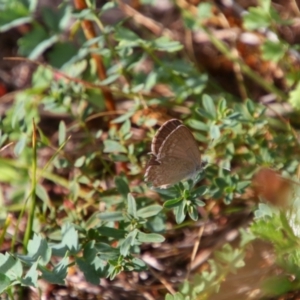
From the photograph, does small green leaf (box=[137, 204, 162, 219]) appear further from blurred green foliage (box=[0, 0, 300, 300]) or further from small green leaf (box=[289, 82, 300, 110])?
small green leaf (box=[289, 82, 300, 110])

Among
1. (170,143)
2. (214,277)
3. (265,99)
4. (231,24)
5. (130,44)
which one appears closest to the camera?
(170,143)

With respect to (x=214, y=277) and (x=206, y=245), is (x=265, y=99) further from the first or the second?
(x=214, y=277)

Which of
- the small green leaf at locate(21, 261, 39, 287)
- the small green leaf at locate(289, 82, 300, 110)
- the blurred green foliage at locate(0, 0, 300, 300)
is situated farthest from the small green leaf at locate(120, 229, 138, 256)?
the small green leaf at locate(289, 82, 300, 110)

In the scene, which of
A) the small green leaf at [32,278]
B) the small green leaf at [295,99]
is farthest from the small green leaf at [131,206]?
the small green leaf at [295,99]

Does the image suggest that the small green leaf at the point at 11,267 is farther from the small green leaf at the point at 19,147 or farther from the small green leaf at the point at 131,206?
the small green leaf at the point at 19,147

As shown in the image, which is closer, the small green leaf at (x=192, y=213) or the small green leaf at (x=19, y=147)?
the small green leaf at (x=192, y=213)

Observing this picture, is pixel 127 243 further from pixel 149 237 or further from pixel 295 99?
pixel 295 99

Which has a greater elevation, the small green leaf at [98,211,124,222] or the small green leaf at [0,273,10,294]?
the small green leaf at [0,273,10,294]

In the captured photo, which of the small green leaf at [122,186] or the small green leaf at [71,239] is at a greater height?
the small green leaf at [71,239]

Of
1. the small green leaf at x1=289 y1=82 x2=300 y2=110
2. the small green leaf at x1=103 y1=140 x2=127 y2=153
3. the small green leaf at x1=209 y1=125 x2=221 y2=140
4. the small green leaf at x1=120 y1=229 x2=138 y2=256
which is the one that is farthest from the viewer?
the small green leaf at x1=289 y1=82 x2=300 y2=110

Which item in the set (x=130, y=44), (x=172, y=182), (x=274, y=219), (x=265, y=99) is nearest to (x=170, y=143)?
(x=172, y=182)

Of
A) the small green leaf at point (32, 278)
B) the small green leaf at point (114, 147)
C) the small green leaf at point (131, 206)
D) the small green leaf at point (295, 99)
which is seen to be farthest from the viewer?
the small green leaf at point (295, 99)
